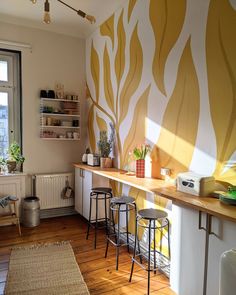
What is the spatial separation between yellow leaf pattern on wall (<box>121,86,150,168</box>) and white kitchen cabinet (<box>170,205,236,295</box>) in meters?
1.17

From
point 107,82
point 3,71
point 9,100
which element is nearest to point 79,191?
point 107,82

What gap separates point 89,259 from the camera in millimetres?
2711

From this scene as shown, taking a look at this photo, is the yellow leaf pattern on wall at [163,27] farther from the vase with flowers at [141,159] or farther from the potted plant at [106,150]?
the potted plant at [106,150]

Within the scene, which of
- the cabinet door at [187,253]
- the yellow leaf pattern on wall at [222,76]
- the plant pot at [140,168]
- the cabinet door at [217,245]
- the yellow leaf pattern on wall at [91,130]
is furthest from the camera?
the yellow leaf pattern on wall at [91,130]

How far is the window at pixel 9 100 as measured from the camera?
154 inches

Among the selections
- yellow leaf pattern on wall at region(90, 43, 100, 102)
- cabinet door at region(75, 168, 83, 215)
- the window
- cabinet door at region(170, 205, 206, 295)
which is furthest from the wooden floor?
yellow leaf pattern on wall at region(90, 43, 100, 102)

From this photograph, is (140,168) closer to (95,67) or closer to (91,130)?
(91,130)

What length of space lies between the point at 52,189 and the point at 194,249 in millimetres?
2829

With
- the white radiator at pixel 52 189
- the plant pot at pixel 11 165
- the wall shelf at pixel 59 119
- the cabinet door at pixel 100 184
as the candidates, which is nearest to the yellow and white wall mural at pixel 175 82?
the cabinet door at pixel 100 184

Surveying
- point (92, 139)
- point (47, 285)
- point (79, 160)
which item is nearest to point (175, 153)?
point (47, 285)

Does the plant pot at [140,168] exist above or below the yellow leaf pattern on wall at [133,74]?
below

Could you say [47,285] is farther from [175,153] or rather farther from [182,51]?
[182,51]

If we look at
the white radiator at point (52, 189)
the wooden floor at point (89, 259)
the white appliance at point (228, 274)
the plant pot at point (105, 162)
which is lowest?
the wooden floor at point (89, 259)

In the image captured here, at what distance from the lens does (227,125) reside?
184cm
